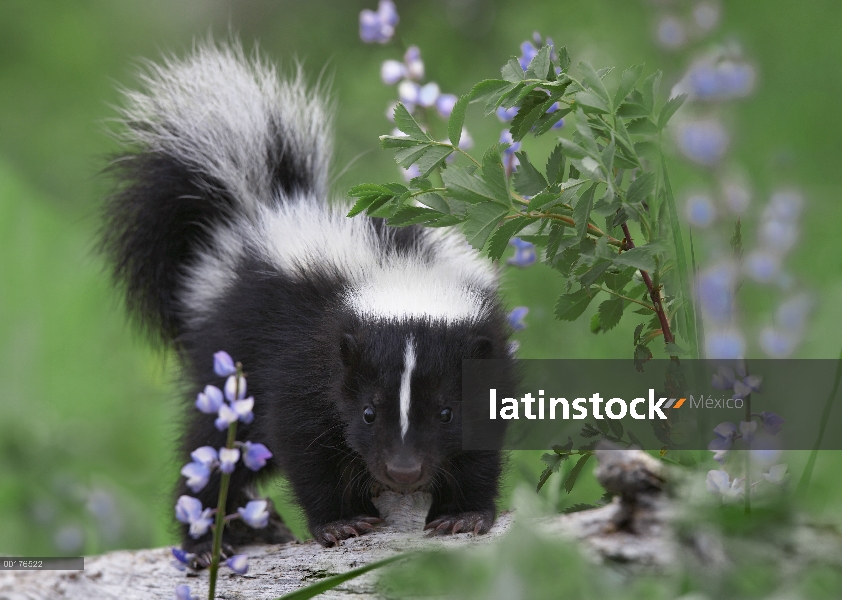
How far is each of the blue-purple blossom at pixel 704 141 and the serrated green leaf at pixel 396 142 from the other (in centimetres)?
71

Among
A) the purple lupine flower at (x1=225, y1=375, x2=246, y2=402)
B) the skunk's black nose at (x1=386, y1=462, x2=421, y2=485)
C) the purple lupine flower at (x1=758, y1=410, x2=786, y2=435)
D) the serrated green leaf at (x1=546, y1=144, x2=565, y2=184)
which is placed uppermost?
the serrated green leaf at (x1=546, y1=144, x2=565, y2=184)

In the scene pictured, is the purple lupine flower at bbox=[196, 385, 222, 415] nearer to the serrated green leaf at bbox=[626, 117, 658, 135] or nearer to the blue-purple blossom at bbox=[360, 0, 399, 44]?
the serrated green leaf at bbox=[626, 117, 658, 135]

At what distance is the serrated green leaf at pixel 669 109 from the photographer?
240 centimetres

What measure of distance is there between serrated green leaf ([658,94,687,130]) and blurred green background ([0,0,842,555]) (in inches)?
11.3

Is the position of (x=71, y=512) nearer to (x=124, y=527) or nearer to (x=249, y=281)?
(x=124, y=527)

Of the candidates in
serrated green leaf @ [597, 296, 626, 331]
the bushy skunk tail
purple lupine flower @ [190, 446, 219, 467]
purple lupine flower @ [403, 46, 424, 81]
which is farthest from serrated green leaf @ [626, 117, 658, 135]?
the bushy skunk tail

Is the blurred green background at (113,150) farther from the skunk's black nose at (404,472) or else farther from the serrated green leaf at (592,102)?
the skunk's black nose at (404,472)

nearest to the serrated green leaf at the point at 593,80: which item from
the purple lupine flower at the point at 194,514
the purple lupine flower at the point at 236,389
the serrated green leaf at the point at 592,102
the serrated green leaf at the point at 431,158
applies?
the serrated green leaf at the point at 592,102

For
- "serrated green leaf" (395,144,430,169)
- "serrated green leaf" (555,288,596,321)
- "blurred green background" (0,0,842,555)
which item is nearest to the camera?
"serrated green leaf" (395,144,430,169)

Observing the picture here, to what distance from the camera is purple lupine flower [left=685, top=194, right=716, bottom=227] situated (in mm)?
2535

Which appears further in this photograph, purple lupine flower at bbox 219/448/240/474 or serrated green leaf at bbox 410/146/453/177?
serrated green leaf at bbox 410/146/453/177

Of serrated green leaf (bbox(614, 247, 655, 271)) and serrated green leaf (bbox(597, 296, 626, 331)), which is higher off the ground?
serrated green leaf (bbox(614, 247, 655, 271))

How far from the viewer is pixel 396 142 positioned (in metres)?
2.61

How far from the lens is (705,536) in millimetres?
1789
